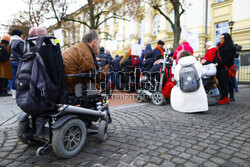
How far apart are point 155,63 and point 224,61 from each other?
2.05m

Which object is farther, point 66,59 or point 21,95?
point 66,59

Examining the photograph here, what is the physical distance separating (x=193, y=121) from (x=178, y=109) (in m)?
0.91

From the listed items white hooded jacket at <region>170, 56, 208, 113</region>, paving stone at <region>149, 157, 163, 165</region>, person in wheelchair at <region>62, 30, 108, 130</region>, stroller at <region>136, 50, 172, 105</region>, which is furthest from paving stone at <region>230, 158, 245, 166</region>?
stroller at <region>136, 50, 172, 105</region>

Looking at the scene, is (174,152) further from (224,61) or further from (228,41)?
(228,41)

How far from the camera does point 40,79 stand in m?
2.23

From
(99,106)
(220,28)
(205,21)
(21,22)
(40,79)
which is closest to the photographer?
(40,79)

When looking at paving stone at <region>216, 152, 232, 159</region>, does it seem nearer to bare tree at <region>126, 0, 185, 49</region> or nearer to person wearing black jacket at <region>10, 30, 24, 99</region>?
person wearing black jacket at <region>10, 30, 24, 99</region>

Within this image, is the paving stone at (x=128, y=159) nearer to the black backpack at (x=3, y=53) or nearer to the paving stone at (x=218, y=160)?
the paving stone at (x=218, y=160)

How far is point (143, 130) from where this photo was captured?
3.54 m

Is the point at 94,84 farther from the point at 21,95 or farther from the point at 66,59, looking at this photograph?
the point at 21,95

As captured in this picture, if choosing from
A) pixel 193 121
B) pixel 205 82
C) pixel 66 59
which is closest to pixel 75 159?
pixel 66 59

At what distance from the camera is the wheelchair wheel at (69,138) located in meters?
2.28

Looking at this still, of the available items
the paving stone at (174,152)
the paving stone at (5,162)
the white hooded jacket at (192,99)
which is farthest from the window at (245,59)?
the paving stone at (5,162)

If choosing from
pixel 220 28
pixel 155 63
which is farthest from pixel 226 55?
pixel 220 28
